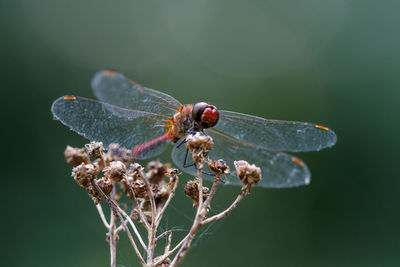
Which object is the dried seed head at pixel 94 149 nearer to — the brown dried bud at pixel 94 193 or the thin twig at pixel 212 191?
the brown dried bud at pixel 94 193

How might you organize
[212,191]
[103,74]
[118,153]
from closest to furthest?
[212,191], [118,153], [103,74]

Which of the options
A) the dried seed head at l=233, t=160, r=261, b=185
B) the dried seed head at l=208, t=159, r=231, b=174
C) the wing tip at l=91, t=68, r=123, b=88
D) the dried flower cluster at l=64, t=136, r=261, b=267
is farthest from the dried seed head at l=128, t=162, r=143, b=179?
the wing tip at l=91, t=68, r=123, b=88

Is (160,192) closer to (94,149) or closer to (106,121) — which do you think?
(94,149)

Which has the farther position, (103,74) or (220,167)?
(103,74)

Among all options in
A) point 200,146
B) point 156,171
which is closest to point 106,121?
Answer: point 156,171

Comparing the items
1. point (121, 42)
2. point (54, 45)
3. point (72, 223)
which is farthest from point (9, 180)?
point (121, 42)

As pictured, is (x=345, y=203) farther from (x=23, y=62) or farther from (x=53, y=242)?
(x=23, y=62)
